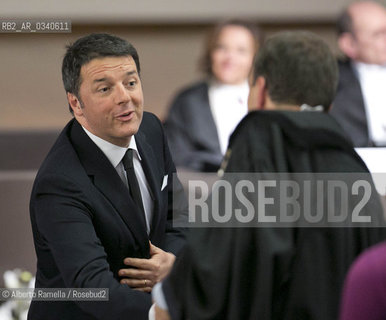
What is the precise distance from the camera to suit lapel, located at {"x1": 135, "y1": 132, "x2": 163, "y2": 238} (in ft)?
5.26

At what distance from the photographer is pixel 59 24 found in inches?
67.7

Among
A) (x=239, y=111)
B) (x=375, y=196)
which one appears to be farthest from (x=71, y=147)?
(x=239, y=111)

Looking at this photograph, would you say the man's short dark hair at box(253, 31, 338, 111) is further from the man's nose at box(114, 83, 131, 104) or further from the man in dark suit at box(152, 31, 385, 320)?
the man's nose at box(114, 83, 131, 104)

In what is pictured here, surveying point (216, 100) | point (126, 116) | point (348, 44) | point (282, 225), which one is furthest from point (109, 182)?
point (348, 44)

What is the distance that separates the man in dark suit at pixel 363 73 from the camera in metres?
3.23

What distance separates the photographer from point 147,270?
1561 millimetres

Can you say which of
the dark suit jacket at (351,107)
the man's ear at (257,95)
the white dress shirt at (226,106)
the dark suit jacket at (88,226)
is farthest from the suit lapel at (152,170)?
the dark suit jacket at (351,107)

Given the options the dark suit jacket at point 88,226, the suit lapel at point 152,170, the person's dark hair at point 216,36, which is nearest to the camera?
the dark suit jacket at point 88,226

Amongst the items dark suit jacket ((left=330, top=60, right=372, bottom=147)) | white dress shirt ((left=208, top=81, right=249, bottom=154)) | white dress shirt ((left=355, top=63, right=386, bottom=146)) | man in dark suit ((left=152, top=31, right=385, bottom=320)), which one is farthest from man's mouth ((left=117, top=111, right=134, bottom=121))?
white dress shirt ((left=355, top=63, right=386, bottom=146))

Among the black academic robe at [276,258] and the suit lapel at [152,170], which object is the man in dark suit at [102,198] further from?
the black academic robe at [276,258]

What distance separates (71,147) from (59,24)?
32 centimetres

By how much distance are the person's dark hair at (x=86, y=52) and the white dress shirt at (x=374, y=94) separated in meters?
2.01

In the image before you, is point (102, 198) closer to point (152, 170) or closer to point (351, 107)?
point (152, 170)

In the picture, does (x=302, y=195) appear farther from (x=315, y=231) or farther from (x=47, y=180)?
(x=47, y=180)
